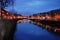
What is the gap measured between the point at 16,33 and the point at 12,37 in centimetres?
33

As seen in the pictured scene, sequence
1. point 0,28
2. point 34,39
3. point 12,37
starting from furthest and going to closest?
point 34,39, point 12,37, point 0,28

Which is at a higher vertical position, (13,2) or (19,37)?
(13,2)

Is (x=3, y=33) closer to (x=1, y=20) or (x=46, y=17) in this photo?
(x=1, y=20)

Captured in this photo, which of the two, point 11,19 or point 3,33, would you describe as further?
point 11,19

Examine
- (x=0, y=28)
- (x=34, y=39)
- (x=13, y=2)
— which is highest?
(x=13, y=2)

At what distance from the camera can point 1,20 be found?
18.9ft

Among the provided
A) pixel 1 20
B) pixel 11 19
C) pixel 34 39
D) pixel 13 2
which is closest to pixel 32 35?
pixel 34 39

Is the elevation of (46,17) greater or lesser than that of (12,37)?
greater

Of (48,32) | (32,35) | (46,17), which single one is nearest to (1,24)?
(32,35)

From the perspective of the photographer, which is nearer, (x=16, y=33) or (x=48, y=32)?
(x=16, y=33)

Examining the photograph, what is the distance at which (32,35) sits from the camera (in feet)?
→ 25.4

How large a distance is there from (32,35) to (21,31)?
0.51 meters

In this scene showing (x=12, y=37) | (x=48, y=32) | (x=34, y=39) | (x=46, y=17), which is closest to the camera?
(x=12, y=37)

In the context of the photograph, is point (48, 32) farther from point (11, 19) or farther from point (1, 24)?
point (1, 24)
